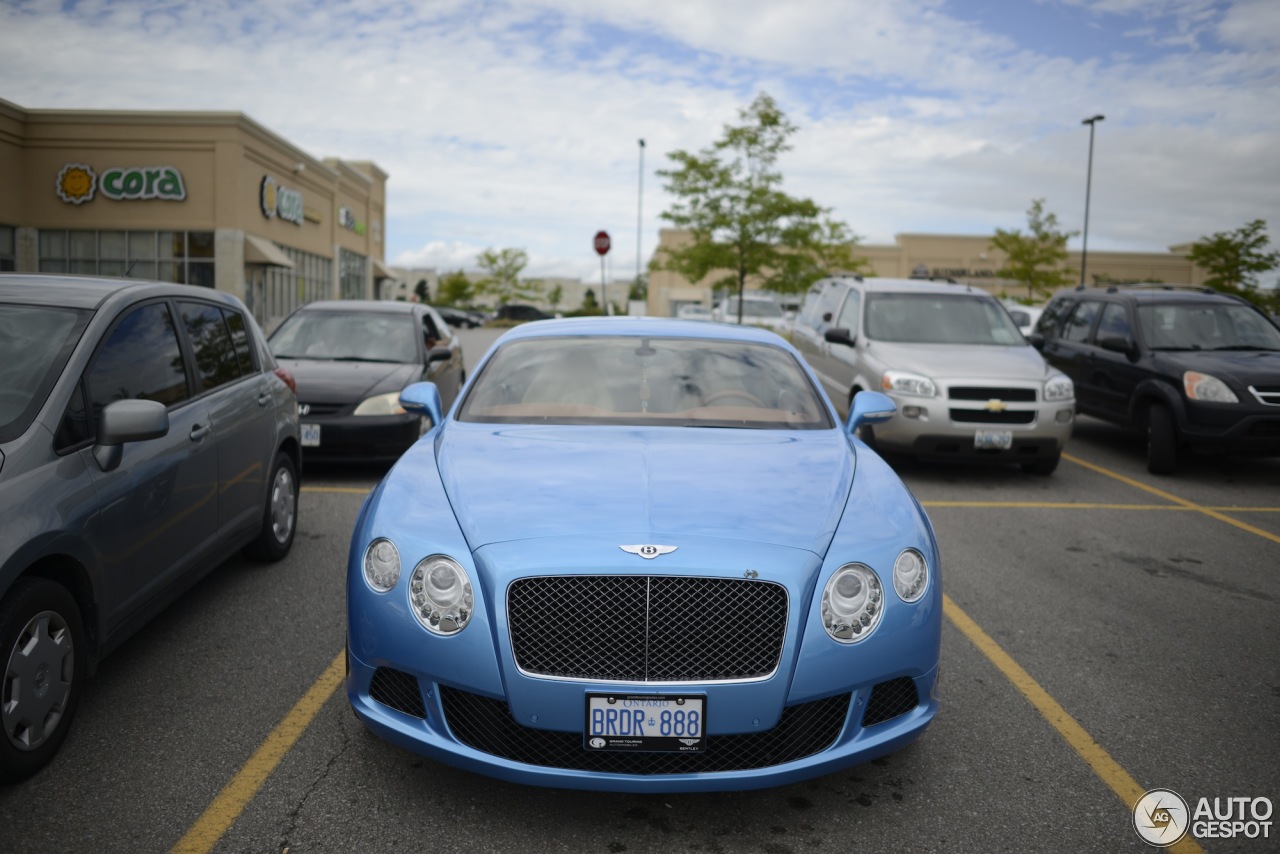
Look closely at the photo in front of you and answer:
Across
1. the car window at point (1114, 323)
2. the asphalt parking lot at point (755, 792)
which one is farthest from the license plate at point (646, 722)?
the car window at point (1114, 323)

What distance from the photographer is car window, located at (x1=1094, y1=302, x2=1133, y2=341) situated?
10891 millimetres

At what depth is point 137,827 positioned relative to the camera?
3.02 metres

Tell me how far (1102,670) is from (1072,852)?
5.95 feet

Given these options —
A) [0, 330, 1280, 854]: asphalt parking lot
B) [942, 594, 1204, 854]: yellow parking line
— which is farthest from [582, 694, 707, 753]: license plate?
[942, 594, 1204, 854]: yellow parking line

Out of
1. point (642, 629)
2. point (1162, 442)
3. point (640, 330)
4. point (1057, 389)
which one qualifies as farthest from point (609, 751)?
point (1162, 442)

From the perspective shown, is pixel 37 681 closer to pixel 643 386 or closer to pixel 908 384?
pixel 643 386

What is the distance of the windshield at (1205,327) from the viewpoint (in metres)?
10.5

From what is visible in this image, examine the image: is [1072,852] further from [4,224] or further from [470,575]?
[4,224]

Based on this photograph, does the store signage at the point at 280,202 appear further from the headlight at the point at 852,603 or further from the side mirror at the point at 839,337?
the headlight at the point at 852,603

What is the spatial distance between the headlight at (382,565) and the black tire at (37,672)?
108cm

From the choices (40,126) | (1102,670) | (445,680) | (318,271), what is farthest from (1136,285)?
(318,271)

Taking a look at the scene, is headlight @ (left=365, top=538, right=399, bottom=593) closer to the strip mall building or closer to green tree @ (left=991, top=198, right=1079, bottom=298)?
the strip mall building

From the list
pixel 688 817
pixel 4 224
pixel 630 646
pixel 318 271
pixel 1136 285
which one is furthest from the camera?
pixel 318 271

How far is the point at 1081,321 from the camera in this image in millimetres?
12102
